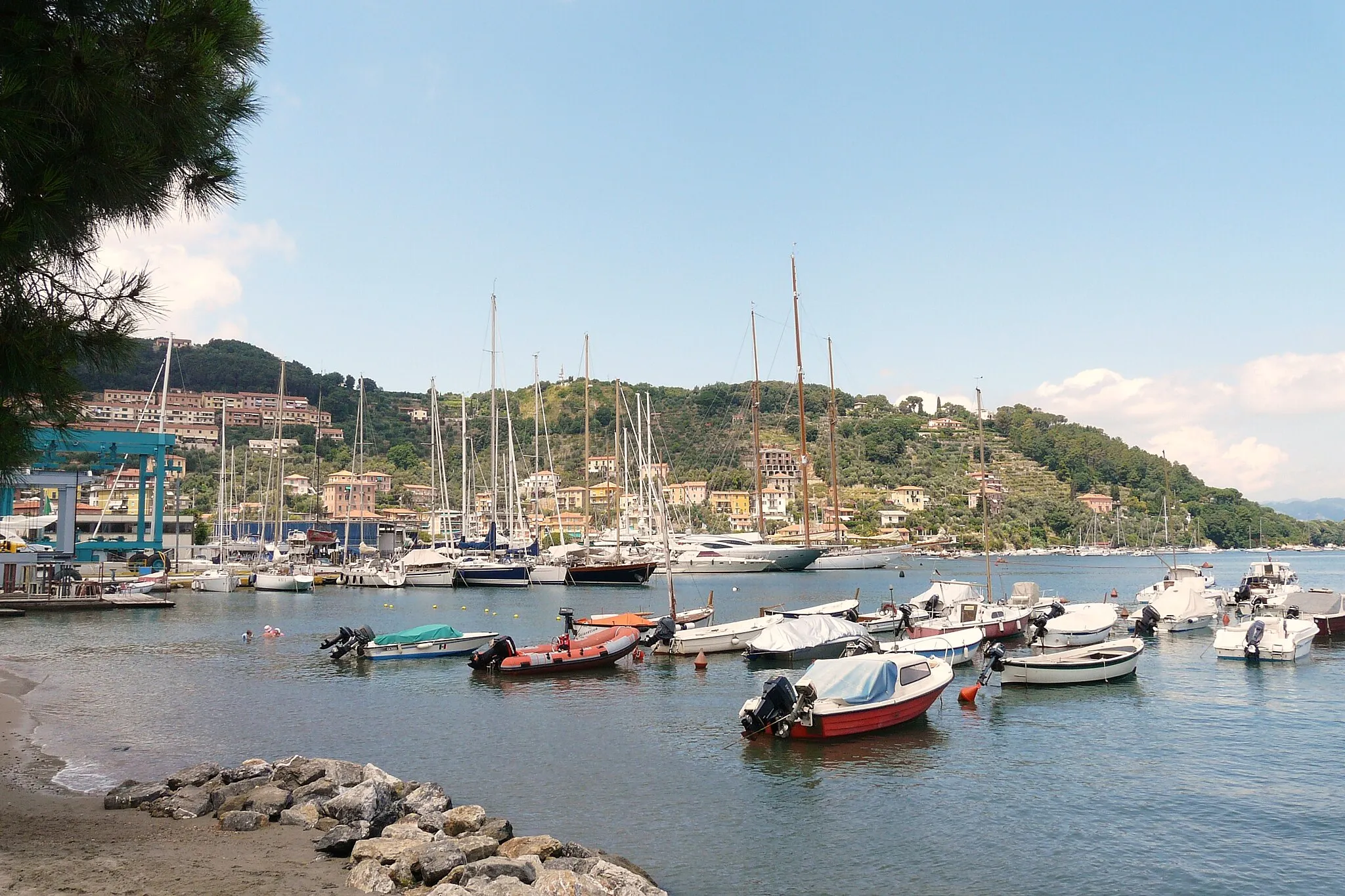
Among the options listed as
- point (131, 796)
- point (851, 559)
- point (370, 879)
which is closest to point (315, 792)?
point (131, 796)

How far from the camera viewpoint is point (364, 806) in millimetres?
12781

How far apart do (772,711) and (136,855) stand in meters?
12.3

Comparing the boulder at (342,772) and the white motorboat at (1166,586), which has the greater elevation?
the white motorboat at (1166,586)

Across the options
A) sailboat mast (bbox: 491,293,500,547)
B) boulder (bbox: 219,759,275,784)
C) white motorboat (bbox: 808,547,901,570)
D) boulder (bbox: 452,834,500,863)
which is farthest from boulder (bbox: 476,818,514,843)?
white motorboat (bbox: 808,547,901,570)

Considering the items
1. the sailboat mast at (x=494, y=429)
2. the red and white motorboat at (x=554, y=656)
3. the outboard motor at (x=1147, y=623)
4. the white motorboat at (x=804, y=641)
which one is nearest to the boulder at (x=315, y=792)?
the red and white motorboat at (x=554, y=656)

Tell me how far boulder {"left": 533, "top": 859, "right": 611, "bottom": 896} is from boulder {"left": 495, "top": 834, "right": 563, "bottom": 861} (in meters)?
1.30

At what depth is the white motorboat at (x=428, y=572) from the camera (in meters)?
69.0

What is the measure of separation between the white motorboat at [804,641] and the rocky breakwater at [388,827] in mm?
16909

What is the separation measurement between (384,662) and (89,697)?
9.16m

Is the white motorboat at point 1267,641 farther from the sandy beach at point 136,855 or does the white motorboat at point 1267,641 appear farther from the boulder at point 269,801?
the sandy beach at point 136,855

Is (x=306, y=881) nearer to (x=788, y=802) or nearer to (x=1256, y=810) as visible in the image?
(x=788, y=802)

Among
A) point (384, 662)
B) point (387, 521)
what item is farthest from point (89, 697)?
point (387, 521)

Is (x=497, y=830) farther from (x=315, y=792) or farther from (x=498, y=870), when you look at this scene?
(x=315, y=792)

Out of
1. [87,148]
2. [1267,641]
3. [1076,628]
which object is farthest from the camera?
[1076,628]
